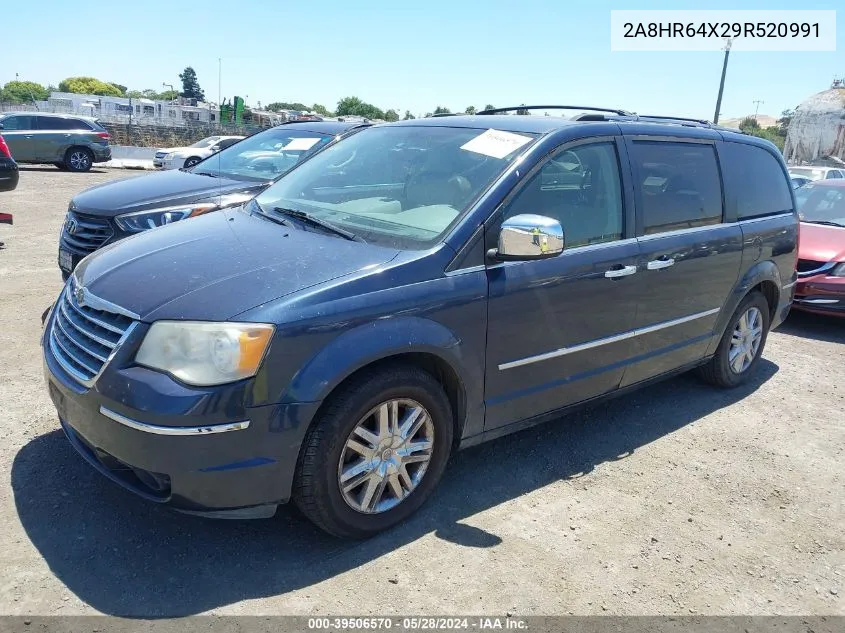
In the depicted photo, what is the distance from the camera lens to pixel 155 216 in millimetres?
5500

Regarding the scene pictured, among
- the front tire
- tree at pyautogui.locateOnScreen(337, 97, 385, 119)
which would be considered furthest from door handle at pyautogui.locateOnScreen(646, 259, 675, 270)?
tree at pyautogui.locateOnScreen(337, 97, 385, 119)

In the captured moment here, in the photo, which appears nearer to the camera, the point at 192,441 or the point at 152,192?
the point at 192,441

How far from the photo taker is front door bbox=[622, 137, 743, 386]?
3965mm

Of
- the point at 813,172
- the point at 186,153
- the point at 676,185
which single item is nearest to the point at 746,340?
the point at 676,185

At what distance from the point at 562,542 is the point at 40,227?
9164 millimetres

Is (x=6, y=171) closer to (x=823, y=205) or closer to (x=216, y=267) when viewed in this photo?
(x=216, y=267)

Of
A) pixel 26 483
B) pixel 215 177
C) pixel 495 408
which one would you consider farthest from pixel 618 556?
pixel 215 177

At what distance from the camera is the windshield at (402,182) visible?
10.7ft

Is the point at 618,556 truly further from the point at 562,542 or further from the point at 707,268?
the point at 707,268

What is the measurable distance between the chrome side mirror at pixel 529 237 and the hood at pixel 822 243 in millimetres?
4981

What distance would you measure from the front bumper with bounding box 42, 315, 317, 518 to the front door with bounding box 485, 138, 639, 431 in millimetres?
1097

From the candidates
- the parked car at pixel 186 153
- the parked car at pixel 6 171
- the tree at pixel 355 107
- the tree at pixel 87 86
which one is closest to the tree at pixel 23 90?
the tree at pixel 87 86

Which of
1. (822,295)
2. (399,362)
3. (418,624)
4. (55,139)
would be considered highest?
(55,139)

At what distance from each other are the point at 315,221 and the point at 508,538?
1783mm
